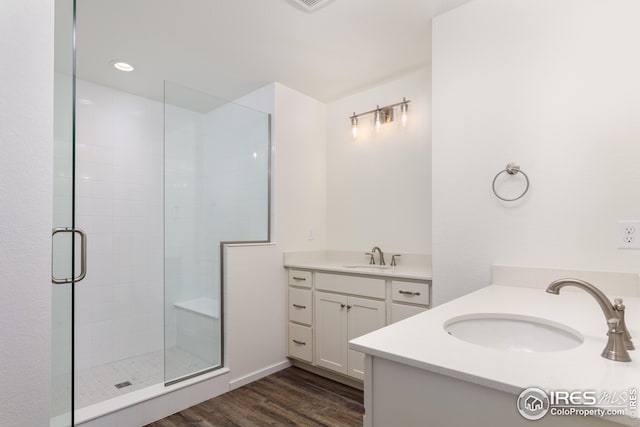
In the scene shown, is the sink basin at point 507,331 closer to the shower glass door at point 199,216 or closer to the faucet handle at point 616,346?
the faucet handle at point 616,346

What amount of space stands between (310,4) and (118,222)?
2.46 metres

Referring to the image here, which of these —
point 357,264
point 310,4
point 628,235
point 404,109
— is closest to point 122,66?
point 310,4

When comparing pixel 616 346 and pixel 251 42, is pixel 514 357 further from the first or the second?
pixel 251 42

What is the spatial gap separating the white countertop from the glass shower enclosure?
6.03ft

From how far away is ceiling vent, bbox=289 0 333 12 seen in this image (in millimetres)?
1898

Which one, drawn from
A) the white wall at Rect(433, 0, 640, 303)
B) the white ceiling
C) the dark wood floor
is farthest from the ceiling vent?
the dark wood floor

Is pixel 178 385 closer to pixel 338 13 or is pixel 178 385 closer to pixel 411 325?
pixel 411 325

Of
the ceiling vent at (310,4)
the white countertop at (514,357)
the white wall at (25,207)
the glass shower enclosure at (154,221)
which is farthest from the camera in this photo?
the glass shower enclosure at (154,221)

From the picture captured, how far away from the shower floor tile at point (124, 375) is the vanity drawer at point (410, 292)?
1461 millimetres

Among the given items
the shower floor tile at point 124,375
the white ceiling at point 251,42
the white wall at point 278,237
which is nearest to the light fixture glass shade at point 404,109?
the white ceiling at point 251,42

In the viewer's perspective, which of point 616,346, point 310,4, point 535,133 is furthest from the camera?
point 310,4

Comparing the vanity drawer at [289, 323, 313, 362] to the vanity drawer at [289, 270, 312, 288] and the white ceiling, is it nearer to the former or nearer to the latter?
the vanity drawer at [289, 270, 312, 288]

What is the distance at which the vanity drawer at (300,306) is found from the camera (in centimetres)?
277

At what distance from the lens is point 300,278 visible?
2842 mm
